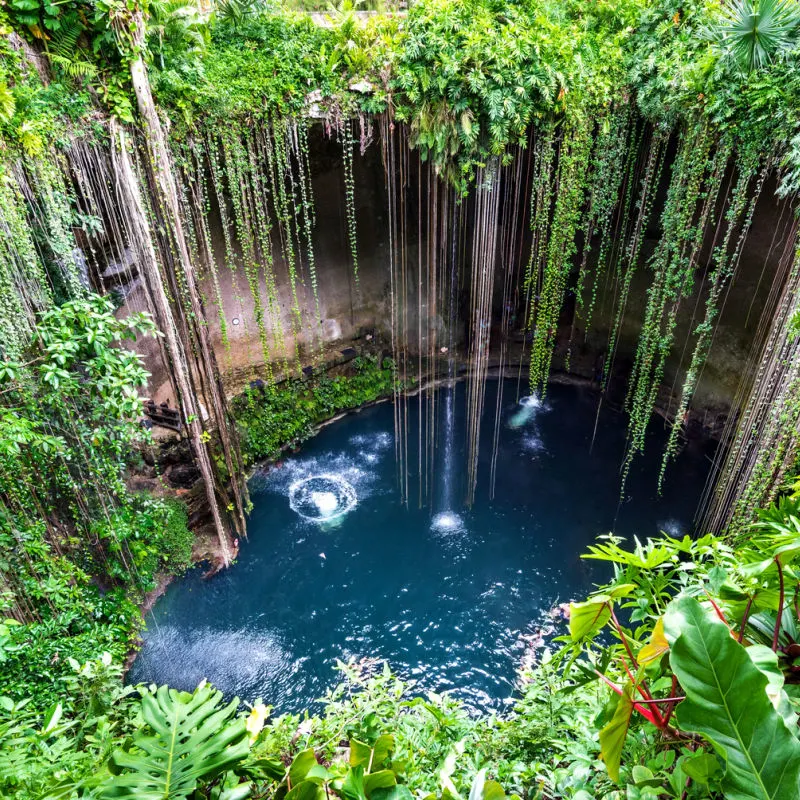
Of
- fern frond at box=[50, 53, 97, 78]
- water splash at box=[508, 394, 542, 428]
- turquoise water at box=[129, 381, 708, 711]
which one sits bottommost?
turquoise water at box=[129, 381, 708, 711]

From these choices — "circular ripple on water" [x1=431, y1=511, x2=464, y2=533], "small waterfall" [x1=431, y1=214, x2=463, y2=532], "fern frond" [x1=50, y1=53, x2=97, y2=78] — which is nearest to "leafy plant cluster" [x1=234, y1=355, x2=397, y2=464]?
"small waterfall" [x1=431, y1=214, x2=463, y2=532]

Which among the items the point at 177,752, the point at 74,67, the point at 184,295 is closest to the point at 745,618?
the point at 177,752

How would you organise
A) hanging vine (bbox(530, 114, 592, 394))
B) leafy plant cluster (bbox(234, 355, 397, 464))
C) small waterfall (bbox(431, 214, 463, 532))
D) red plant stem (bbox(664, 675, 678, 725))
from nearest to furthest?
red plant stem (bbox(664, 675, 678, 725)) < hanging vine (bbox(530, 114, 592, 394)) < small waterfall (bbox(431, 214, 463, 532)) < leafy plant cluster (bbox(234, 355, 397, 464))

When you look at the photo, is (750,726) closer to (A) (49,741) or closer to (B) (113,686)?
(A) (49,741)

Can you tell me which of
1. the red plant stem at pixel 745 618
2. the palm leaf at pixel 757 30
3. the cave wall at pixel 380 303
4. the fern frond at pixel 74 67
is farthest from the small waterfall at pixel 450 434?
the red plant stem at pixel 745 618

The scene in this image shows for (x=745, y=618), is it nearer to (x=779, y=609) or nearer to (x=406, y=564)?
(x=779, y=609)

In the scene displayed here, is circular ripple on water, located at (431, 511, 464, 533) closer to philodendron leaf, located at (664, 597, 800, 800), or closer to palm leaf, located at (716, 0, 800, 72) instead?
palm leaf, located at (716, 0, 800, 72)

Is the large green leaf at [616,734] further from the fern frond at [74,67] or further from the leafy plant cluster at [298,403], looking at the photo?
the leafy plant cluster at [298,403]
